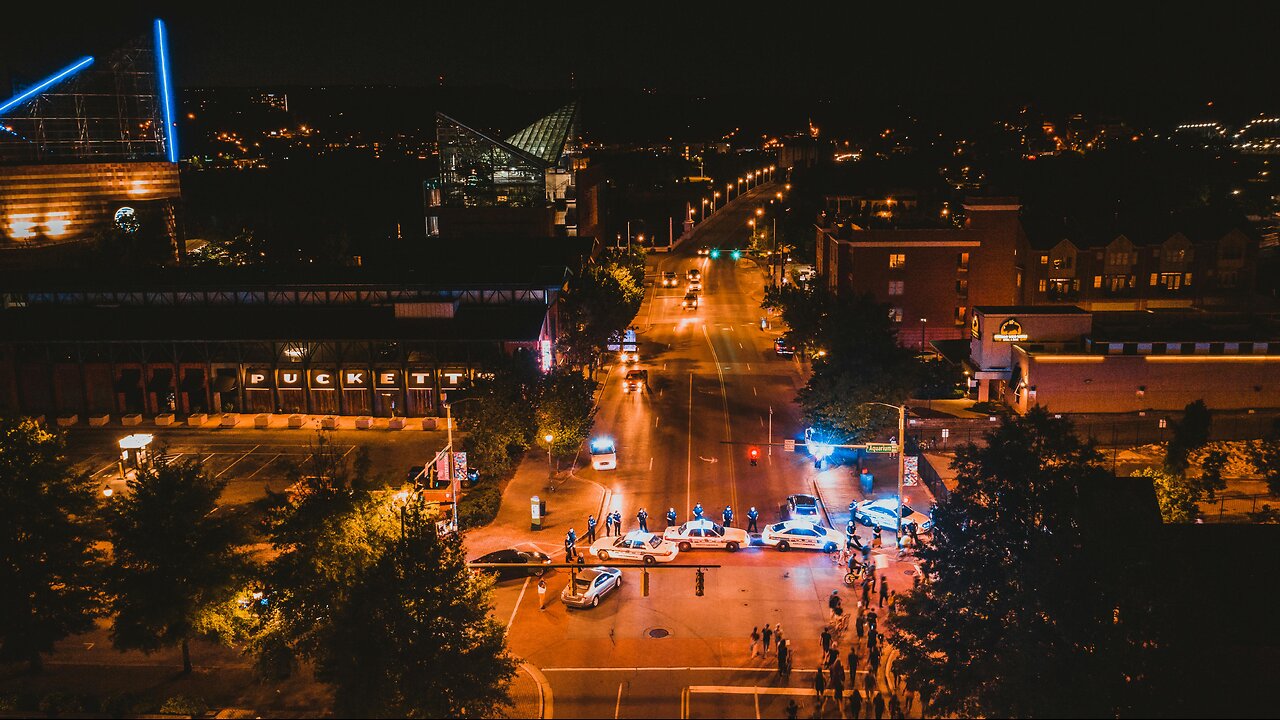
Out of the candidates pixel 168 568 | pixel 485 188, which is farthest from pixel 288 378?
pixel 485 188

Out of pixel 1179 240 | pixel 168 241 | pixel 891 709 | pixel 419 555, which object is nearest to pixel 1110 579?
pixel 891 709

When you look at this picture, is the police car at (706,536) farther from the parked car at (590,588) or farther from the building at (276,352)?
the building at (276,352)

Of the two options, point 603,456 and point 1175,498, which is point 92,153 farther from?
point 1175,498

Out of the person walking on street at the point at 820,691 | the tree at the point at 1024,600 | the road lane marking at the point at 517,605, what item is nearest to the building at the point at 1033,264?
the road lane marking at the point at 517,605

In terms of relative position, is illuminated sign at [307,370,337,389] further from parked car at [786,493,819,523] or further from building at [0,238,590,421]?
parked car at [786,493,819,523]

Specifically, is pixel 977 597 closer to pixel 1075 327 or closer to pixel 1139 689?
pixel 1139 689

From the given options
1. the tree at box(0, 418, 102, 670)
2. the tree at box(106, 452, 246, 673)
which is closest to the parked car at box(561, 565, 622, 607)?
the tree at box(106, 452, 246, 673)
